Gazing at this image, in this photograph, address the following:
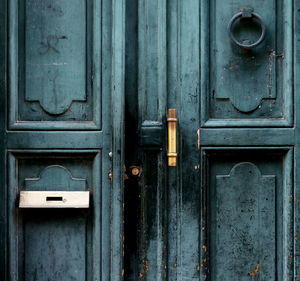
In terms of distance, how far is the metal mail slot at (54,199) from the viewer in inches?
73.4

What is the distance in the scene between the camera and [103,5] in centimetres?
190

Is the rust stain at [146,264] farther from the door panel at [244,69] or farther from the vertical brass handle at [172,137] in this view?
the door panel at [244,69]

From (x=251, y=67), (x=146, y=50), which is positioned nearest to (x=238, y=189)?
(x=251, y=67)

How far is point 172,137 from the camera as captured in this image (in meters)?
1.88

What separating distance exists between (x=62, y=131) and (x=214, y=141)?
0.64m

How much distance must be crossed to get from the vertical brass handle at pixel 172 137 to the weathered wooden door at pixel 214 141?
30 millimetres

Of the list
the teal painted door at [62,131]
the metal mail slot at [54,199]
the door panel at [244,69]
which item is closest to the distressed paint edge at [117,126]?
the teal painted door at [62,131]

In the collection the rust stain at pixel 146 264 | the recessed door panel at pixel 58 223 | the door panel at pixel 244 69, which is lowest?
the rust stain at pixel 146 264

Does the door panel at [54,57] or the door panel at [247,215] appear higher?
the door panel at [54,57]

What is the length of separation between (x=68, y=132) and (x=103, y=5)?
556 millimetres

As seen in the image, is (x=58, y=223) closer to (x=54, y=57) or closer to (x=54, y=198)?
(x=54, y=198)

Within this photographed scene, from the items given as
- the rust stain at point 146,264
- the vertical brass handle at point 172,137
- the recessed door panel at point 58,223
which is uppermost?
the vertical brass handle at point 172,137

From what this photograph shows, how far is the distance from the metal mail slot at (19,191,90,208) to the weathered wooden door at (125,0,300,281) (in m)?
0.19

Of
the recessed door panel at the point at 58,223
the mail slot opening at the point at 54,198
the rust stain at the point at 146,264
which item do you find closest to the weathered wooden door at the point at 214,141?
the rust stain at the point at 146,264
